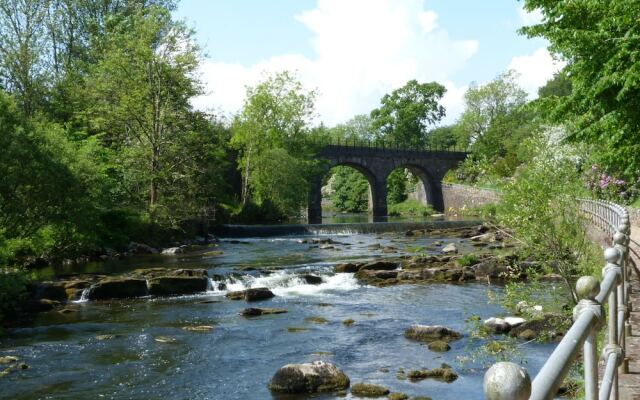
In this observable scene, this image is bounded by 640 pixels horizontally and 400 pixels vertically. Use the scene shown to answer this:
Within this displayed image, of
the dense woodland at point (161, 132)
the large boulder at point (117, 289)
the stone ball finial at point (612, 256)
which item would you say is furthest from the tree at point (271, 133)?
the stone ball finial at point (612, 256)

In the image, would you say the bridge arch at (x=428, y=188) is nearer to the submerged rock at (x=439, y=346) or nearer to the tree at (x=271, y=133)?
the tree at (x=271, y=133)

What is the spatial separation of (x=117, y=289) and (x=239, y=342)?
24.7ft

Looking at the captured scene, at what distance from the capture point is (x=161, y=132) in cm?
3647

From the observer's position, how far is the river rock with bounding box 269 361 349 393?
10.9 m

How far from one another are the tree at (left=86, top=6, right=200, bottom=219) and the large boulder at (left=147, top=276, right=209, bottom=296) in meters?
15.0

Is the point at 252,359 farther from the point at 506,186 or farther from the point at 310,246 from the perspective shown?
the point at 310,246

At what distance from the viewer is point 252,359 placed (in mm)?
12977

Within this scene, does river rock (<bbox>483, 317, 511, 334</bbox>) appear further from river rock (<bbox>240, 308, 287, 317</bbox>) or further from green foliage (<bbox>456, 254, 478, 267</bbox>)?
green foliage (<bbox>456, 254, 478, 267</bbox>)

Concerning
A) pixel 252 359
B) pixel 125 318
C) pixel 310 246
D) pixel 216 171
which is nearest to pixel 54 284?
pixel 125 318

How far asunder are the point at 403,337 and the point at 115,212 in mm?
22427

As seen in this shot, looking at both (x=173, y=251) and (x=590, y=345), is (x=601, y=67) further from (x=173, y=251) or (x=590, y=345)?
(x=173, y=251)

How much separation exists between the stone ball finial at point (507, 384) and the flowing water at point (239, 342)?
9217mm

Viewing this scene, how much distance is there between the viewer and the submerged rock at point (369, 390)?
10531mm

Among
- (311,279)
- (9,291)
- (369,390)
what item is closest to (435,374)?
(369,390)
